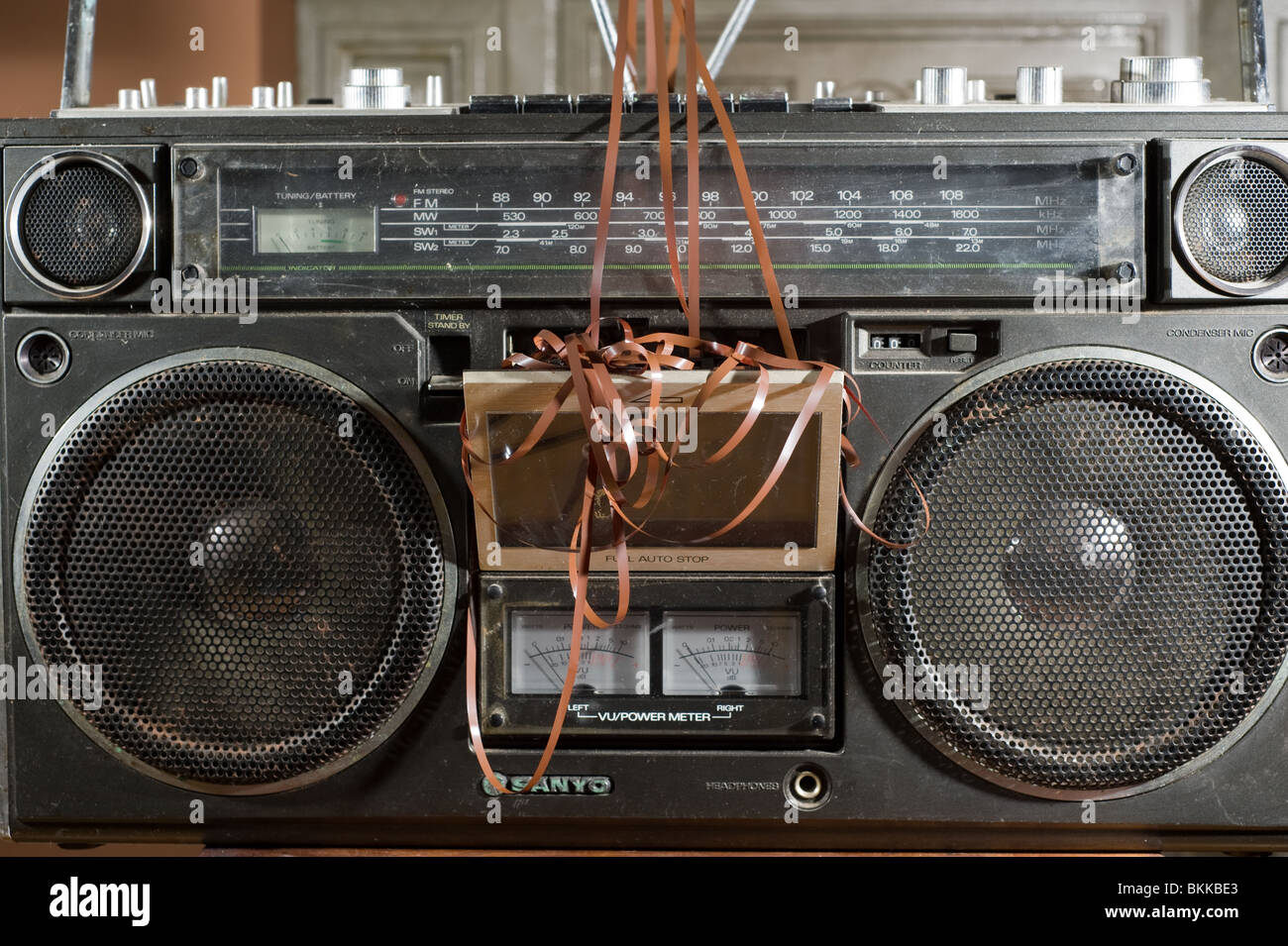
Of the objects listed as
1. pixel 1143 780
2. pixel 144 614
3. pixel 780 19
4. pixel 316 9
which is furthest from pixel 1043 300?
pixel 316 9

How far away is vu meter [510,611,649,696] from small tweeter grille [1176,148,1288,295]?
38cm

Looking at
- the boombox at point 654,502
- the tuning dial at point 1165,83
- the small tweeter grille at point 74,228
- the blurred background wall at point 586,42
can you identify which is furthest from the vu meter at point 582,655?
the blurred background wall at point 586,42

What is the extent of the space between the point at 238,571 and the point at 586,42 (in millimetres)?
797

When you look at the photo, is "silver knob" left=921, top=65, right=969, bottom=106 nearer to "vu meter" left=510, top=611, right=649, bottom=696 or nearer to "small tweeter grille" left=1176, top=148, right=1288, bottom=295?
"small tweeter grille" left=1176, top=148, right=1288, bottom=295

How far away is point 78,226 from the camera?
0.57 m

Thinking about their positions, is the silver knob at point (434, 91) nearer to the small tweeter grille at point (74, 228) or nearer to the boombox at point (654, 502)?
the boombox at point (654, 502)

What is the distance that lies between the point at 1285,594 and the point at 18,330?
728 millimetres

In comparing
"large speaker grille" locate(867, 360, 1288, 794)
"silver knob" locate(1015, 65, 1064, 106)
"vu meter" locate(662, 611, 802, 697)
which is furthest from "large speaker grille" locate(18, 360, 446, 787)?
"silver knob" locate(1015, 65, 1064, 106)

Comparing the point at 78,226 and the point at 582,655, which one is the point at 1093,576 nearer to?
the point at 582,655

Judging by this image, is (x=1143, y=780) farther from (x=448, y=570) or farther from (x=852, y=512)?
(x=448, y=570)

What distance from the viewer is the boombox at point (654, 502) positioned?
0.55 m

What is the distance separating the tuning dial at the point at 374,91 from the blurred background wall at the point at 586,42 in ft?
1.78

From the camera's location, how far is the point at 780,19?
1.10 metres
